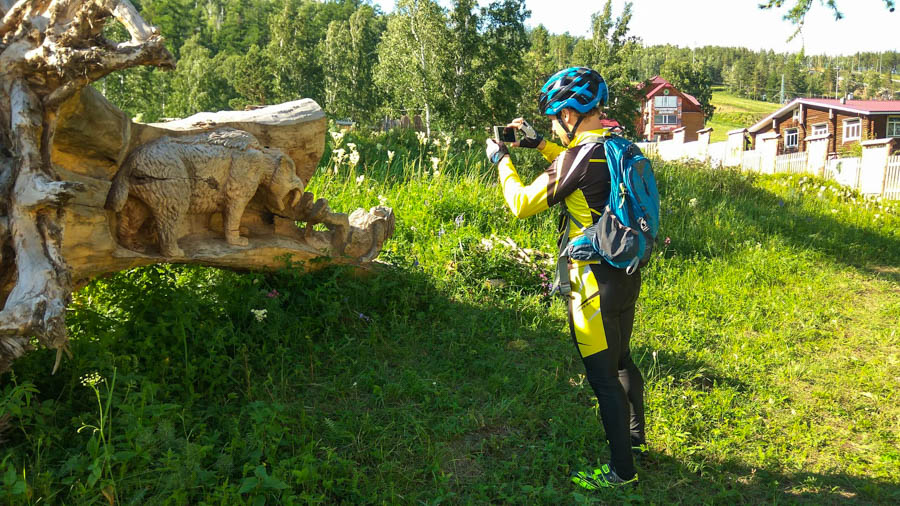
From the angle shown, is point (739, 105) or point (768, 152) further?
point (739, 105)

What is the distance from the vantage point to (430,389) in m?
4.10

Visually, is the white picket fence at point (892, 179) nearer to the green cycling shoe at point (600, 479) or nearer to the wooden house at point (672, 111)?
the green cycling shoe at point (600, 479)

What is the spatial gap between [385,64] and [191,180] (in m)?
19.3

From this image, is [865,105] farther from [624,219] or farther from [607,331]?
[607,331]

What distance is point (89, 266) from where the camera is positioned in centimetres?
336

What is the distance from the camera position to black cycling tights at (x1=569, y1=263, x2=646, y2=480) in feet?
10.1

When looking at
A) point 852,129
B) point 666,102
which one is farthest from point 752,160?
point 666,102

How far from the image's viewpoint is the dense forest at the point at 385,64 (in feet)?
52.9

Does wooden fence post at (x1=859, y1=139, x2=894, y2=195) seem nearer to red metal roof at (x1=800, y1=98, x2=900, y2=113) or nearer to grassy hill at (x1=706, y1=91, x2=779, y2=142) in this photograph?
red metal roof at (x1=800, y1=98, x2=900, y2=113)

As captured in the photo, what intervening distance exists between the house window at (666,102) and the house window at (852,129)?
24222mm

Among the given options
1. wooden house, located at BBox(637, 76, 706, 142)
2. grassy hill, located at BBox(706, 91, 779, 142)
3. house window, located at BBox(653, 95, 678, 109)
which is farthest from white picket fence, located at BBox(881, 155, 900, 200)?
grassy hill, located at BBox(706, 91, 779, 142)

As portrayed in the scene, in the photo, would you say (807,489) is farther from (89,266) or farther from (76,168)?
(76,168)

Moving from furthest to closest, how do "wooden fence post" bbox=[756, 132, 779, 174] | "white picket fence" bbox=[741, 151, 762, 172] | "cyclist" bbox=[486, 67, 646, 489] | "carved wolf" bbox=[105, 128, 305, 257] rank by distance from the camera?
"white picket fence" bbox=[741, 151, 762, 172], "wooden fence post" bbox=[756, 132, 779, 174], "carved wolf" bbox=[105, 128, 305, 257], "cyclist" bbox=[486, 67, 646, 489]

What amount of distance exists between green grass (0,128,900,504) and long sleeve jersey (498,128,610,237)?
1504mm
